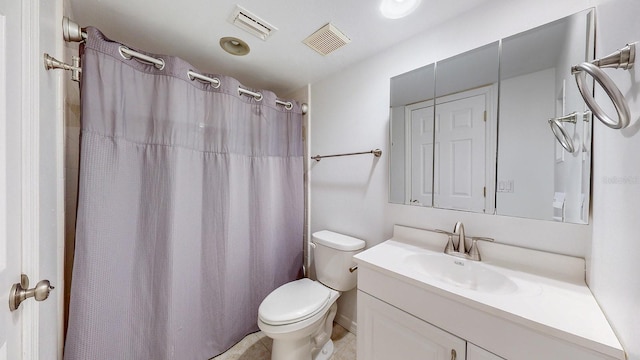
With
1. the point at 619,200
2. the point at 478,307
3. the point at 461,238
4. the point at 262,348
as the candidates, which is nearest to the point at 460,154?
the point at 461,238

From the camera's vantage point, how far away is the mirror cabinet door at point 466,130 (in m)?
1.01

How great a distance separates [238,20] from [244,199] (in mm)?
1103

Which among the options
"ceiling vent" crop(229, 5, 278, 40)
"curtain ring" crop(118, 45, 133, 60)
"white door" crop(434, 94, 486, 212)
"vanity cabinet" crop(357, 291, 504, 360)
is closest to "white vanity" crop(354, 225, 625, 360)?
"vanity cabinet" crop(357, 291, 504, 360)

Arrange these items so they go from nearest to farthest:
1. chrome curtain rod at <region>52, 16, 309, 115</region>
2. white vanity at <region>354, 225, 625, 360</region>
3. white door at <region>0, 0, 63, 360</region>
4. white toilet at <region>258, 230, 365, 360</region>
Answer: white door at <region>0, 0, 63, 360</region>, white vanity at <region>354, 225, 625, 360</region>, chrome curtain rod at <region>52, 16, 309, 115</region>, white toilet at <region>258, 230, 365, 360</region>

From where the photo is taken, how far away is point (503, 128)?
977mm

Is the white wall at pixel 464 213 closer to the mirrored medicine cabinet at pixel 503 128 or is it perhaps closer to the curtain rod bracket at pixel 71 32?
the mirrored medicine cabinet at pixel 503 128

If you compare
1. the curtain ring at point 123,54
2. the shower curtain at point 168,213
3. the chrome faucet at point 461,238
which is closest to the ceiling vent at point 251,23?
the shower curtain at point 168,213

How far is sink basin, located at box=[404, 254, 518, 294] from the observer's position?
2.89 feet

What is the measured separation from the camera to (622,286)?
1.78 ft

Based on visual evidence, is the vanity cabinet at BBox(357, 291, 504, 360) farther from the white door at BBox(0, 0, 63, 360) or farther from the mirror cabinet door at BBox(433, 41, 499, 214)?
the white door at BBox(0, 0, 63, 360)

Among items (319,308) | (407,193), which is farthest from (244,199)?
(407,193)

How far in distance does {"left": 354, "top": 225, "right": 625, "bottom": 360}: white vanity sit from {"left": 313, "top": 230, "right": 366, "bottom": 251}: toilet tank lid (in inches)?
11.2

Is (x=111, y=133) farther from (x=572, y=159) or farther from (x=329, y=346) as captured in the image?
(x=572, y=159)

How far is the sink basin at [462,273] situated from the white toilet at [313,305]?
0.44 m
